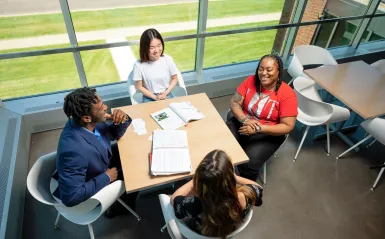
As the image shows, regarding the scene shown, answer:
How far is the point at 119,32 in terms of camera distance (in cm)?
309

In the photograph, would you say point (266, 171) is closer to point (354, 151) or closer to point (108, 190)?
point (354, 151)

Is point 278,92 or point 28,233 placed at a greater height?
point 278,92

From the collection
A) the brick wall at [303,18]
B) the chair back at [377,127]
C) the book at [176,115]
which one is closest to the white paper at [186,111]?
the book at [176,115]

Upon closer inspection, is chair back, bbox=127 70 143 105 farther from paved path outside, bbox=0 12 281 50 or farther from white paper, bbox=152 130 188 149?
white paper, bbox=152 130 188 149

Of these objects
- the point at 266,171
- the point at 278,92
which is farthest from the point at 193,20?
the point at 266,171

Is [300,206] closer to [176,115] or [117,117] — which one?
[176,115]

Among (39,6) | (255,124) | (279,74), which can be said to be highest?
(39,6)

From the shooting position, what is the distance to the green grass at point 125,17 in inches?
105

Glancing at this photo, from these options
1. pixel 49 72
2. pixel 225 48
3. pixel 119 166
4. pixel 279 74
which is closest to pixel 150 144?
pixel 119 166

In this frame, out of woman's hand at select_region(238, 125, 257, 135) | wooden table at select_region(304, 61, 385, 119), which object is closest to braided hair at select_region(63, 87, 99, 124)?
woman's hand at select_region(238, 125, 257, 135)

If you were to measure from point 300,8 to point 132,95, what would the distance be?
2.86 metres

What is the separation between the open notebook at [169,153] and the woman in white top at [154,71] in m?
0.81

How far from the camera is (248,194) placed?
1406mm

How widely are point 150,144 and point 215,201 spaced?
0.79 meters
